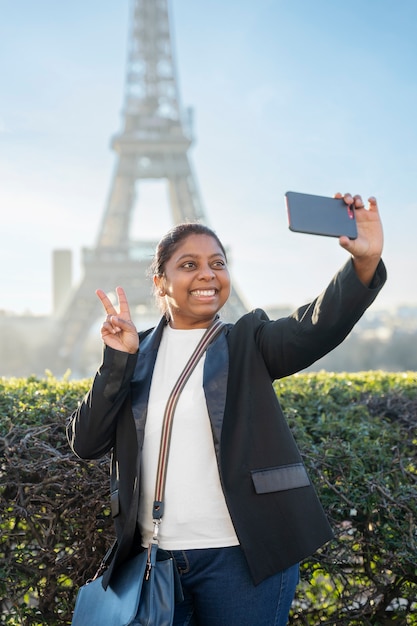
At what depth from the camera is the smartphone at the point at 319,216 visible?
1.49 m

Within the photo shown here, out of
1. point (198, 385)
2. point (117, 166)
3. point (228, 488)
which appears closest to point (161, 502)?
Result: point (228, 488)

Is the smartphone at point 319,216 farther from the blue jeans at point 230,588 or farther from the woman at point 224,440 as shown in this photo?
the blue jeans at point 230,588

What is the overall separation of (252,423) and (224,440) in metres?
0.09

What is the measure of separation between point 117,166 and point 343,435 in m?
22.2

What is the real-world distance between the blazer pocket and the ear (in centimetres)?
61

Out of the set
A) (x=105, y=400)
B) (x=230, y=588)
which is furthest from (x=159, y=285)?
(x=230, y=588)

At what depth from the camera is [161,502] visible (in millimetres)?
Result: 1562

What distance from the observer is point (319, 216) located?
1.51 metres

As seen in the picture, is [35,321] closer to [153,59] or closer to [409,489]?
[153,59]

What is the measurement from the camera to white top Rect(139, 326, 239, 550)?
1553mm

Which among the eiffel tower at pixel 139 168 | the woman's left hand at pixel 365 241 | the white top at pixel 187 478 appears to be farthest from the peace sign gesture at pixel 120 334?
the eiffel tower at pixel 139 168

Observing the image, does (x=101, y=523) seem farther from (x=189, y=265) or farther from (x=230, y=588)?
(x=189, y=265)

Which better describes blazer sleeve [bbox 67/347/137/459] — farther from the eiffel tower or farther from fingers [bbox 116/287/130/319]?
the eiffel tower

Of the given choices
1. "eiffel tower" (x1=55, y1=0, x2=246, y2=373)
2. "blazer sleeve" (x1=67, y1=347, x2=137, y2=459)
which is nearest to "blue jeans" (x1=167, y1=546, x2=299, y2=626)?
"blazer sleeve" (x1=67, y1=347, x2=137, y2=459)
